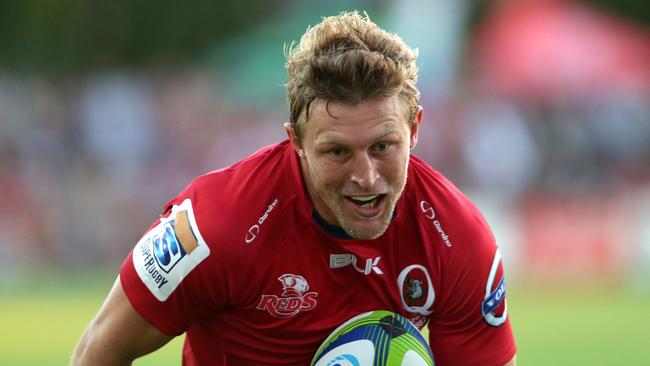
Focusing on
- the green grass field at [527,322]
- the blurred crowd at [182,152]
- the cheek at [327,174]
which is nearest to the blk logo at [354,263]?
the cheek at [327,174]

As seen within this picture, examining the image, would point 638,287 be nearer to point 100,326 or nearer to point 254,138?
point 254,138

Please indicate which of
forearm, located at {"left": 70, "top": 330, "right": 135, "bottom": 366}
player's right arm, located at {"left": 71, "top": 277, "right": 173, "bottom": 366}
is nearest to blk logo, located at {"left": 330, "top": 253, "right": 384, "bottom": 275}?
player's right arm, located at {"left": 71, "top": 277, "right": 173, "bottom": 366}

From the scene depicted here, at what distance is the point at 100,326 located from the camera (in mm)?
5562

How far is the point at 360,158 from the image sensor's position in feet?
17.6

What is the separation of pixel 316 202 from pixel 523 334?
7963 mm

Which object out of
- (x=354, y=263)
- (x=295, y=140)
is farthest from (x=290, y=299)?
(x=295, y=140)

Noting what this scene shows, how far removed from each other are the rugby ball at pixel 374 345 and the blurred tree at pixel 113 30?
69.5 ft

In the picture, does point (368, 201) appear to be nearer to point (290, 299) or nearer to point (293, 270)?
point (293, 270)

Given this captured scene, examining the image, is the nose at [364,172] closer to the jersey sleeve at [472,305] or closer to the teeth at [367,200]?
the teeth at [367,200]

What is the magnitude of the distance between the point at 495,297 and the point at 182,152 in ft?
48.2

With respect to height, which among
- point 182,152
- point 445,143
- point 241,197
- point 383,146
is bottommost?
point 241,197

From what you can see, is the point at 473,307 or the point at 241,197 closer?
the point at 241,197

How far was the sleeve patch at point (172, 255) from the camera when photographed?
546cm

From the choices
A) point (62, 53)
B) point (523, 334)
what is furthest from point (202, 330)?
point (62, 53)
